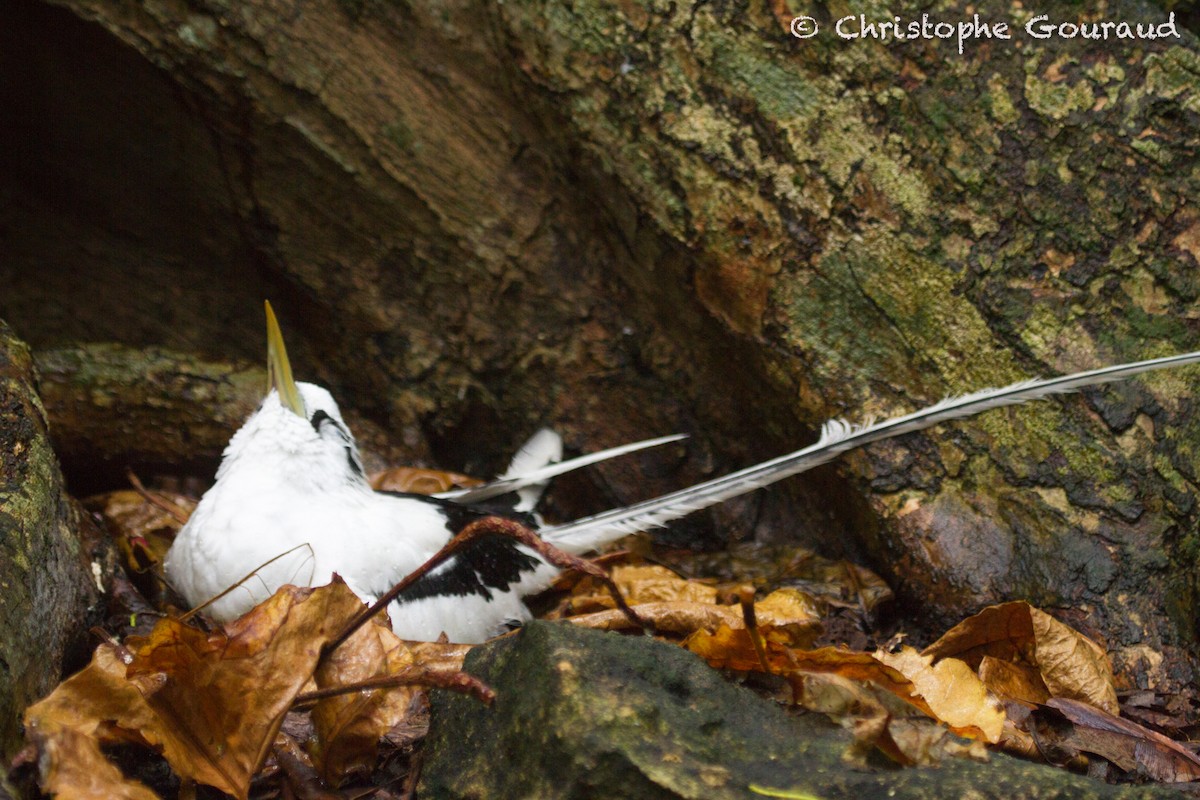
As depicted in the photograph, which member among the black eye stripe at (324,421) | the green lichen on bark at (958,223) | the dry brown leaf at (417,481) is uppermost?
the green lichen on bark at (958,223)

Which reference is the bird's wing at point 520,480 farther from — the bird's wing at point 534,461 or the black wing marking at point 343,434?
the black wing marking at point 343,434

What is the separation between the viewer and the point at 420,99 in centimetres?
396

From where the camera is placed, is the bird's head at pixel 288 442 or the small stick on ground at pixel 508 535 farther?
the bird's head at pixel 288 442

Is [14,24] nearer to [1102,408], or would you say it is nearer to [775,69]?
[775,69]

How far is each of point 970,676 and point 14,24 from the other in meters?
4.06

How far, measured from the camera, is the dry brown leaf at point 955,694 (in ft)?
7.44

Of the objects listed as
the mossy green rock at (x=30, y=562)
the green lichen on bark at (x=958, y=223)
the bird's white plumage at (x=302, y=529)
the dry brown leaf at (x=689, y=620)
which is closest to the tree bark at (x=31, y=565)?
the mossy green rock at (x=30, y=562)

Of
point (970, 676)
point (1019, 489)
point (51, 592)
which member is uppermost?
point (1019, 489)

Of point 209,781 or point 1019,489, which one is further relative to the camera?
point 1019,489

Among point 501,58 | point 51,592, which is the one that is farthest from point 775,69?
point 51,592

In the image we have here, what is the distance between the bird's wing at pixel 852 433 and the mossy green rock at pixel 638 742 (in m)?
Result: 1.33

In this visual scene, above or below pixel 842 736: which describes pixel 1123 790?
above

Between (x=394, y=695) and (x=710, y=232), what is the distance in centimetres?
198

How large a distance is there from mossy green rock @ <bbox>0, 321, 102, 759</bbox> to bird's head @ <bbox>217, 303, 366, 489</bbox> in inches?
28.1
